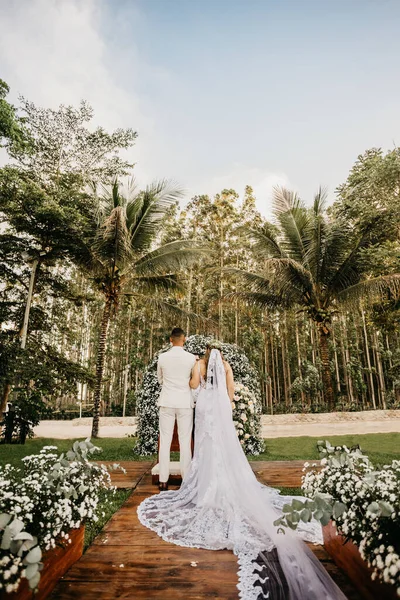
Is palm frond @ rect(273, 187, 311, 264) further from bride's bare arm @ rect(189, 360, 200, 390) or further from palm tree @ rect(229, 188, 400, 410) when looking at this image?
bride's bare arm @ rect(189, 360, 200, 390)

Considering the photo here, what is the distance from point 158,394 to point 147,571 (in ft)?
14.6

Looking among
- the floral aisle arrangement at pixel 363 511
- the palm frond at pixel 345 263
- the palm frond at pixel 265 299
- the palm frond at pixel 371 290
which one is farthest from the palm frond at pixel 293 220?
the floral aisle arrangement at pixel 363 511

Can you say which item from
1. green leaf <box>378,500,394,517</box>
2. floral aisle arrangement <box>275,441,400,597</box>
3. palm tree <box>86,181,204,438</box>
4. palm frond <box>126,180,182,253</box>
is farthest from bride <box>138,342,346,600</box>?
palm frond <box>126,180,182,253</box>

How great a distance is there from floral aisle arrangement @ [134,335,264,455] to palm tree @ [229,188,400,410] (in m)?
5.35

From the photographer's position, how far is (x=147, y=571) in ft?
7.22

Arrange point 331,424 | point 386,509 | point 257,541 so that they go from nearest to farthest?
point 386,509
point 257,541
point 331,424

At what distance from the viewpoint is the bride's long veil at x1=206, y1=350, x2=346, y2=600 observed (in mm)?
1922

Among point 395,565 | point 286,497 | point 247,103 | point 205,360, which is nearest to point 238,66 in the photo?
point 247,103

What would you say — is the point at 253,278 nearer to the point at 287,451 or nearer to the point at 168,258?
the point at 168,258

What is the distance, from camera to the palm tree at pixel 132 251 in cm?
1026

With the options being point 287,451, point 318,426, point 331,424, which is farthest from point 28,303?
point 331,424

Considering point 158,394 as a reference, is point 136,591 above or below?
below

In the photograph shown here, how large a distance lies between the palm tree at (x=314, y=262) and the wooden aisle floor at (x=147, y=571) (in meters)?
9.77

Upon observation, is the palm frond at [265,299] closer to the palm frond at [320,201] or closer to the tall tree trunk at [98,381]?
the palm frond at [320,201]
